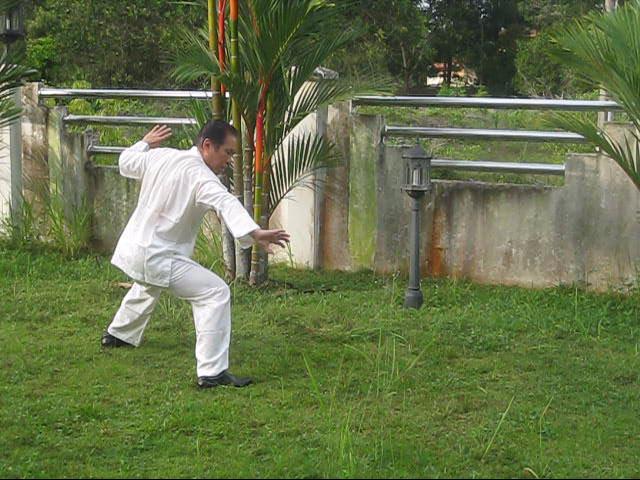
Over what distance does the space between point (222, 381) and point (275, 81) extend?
306cm

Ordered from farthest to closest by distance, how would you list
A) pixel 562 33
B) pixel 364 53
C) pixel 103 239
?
pixel 364 53, pixel 103 239, pixel 562 33

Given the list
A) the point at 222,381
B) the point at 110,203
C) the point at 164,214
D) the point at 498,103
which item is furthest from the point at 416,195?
the point at 110,203

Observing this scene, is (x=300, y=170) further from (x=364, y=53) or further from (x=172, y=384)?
(x=364, y=53)

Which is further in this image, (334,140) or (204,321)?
(334,140)

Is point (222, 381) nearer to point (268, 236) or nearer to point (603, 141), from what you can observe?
point (268, 236)

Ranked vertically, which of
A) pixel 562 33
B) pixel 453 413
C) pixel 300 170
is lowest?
pixel 453 413

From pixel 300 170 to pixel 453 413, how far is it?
3578 millimetres

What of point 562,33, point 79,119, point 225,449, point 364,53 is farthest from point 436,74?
point 225,449

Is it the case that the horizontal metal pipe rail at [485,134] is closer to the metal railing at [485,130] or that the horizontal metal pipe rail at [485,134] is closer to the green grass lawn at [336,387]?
the metal railing at [485,130]

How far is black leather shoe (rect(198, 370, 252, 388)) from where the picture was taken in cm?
595

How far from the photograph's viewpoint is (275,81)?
27.2ft

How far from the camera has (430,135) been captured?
8734 millimetres

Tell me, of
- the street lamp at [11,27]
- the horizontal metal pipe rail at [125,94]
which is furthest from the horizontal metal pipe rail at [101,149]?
the street lamp at [11,27]

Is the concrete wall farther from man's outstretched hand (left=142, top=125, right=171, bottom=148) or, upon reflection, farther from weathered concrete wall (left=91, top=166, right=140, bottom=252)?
man's outstretched hand (left=142, top=125, right=171, bottom=148)
